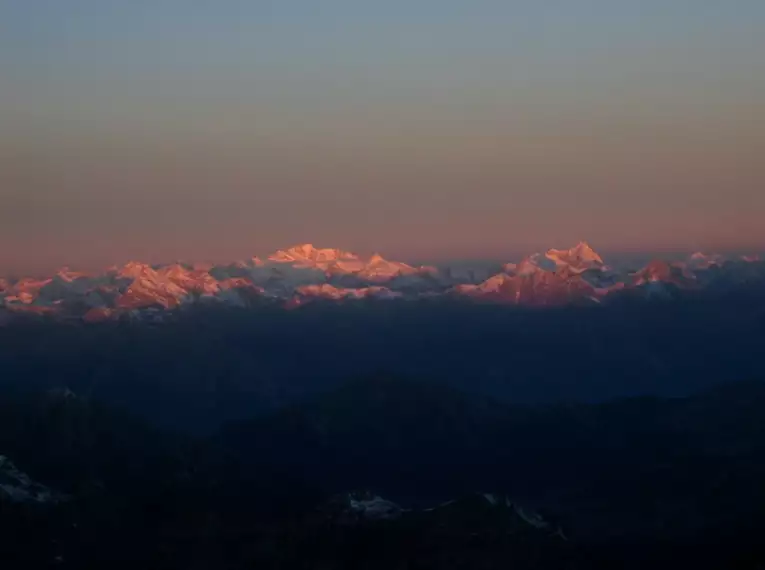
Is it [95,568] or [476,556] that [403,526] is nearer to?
[476,556]

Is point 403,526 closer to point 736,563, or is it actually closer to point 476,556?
point 476,556

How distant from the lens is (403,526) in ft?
648

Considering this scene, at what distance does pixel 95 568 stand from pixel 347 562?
3892cm

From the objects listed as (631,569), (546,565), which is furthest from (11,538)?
(631,569)

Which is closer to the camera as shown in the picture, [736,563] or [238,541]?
[736,563]

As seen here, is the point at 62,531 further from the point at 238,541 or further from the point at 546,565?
the point at 546,565

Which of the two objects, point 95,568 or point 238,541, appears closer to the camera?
point 95,568

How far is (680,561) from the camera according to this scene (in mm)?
198625

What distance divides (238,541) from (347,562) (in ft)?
80.2

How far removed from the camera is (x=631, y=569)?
194 metres

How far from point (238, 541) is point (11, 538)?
120ft

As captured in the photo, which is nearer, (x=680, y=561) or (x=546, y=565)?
(x=546, y=565)

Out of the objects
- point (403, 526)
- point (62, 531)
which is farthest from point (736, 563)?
point (62, 531)

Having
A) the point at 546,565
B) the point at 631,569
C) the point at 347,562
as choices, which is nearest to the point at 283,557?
the point at 347,562
